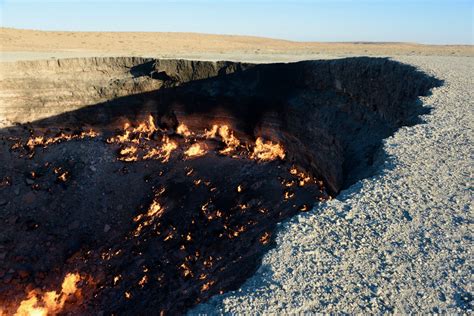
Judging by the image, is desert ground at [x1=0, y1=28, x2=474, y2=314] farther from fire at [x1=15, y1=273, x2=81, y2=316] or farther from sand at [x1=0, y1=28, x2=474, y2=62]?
sand at [x1=0, y1=28, x2=474, y2=62]

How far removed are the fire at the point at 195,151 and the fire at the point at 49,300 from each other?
5.83 meters

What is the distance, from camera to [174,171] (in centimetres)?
1483

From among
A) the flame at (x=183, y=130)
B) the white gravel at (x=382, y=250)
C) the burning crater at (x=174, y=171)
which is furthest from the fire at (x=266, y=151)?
the white gravel at (x=382, y=250)

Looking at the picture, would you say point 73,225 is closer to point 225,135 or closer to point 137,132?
point 137,132

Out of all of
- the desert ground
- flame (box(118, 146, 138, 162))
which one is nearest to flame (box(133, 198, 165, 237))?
flame (box(118, 146, 138, 162))

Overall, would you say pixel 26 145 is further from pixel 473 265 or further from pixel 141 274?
pixel 473 265

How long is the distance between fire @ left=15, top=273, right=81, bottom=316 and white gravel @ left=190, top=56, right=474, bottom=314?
9.00m

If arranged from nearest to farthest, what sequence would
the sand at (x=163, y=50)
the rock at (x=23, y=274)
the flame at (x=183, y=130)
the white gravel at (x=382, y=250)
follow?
1. the white gravel at (x=382, y=250)
2. the rock at (x=23, y=274)
3. the flame at (x=183, y=130)
4. the sand at (x=163, y=50)

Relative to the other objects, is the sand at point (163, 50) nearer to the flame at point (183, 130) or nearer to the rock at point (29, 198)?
the flame at point (183, 130)

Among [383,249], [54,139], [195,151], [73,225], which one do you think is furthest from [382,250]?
[54,139]

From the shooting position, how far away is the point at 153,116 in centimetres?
1590

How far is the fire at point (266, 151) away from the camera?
1493 cm

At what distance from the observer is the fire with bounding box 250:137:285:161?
49.0 ft

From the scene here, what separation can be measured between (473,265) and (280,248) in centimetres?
185
